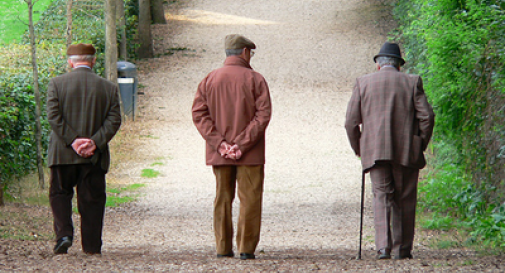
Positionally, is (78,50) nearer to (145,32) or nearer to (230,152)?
(230,152)

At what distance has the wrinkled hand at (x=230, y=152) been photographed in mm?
5973

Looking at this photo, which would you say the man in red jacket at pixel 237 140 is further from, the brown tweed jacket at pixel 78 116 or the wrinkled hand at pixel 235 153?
the brown tweed jacket at pixel 78 116

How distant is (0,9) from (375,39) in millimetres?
14522

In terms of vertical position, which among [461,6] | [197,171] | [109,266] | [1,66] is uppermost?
[461,6]

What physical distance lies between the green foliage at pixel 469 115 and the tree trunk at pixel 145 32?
13959mm

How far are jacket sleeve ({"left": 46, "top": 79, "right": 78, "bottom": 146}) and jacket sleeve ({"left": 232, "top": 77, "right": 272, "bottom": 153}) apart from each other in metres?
1.44

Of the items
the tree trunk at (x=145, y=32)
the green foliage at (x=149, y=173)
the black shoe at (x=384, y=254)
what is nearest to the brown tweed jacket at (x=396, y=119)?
the black shoe at (x=384, y=254)

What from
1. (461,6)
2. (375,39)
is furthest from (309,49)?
(461,6)

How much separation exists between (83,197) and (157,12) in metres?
21.2

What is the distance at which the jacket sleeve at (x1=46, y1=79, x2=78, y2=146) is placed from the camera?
6.02 meters

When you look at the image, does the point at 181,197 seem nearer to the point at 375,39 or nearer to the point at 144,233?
the point at 144,233

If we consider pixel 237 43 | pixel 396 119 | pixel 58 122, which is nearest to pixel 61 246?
pixel 58 122

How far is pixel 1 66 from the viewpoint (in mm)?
10570

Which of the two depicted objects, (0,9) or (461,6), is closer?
(461,6)
